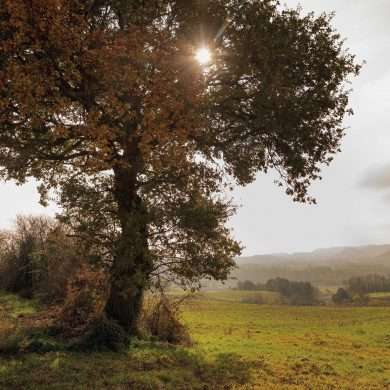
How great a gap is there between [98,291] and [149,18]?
11.8 metres

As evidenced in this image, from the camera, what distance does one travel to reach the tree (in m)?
13.0

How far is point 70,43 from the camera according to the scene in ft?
41.9

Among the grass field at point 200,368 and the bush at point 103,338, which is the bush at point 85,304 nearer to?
the bush at point 103,338

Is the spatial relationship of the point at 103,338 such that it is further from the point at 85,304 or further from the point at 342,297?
the point at 342,297

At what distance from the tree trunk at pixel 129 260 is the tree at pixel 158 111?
0.06 meters

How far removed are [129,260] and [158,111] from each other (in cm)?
558

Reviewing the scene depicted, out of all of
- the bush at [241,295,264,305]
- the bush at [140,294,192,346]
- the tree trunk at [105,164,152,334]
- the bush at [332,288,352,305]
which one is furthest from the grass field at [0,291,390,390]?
the bush at [241,295,264,305]

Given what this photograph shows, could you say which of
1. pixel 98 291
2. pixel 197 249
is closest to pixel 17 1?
pixel 197 249

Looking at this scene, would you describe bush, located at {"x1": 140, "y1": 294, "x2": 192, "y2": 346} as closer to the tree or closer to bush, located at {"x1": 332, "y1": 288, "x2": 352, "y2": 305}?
the tree

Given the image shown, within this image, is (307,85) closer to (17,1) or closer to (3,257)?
(17,1)

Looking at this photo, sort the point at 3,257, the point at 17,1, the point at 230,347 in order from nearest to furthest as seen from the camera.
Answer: the point at 17,1 → the point at 230,347 → the point at 3,257

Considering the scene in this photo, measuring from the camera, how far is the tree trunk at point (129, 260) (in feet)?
49.7

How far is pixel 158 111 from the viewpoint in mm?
14156

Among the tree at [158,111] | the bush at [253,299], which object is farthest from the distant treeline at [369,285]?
the tree at [158,111]
